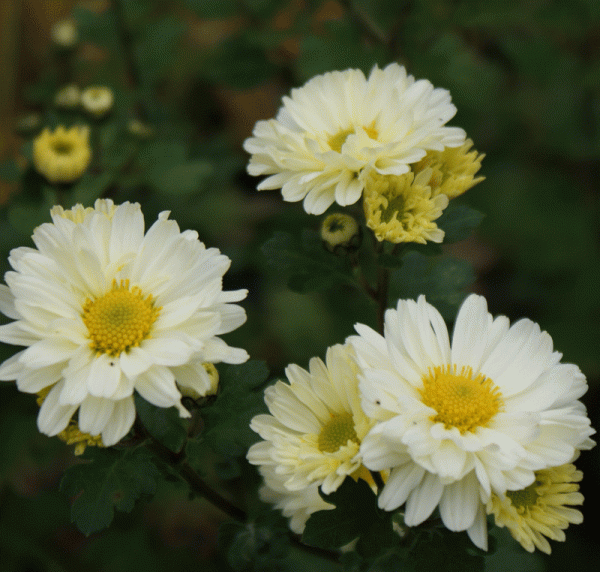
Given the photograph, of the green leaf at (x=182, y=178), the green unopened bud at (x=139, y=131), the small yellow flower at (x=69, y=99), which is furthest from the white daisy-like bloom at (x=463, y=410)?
the small yellow flower at (x=69, y=99)

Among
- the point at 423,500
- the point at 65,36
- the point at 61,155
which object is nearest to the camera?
the point at 423,500

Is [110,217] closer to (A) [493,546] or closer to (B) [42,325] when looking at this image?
(B) [42,325]

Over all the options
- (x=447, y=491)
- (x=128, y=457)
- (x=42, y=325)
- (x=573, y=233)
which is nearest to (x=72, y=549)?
(x=128, y=457)

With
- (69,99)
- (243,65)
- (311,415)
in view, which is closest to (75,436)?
(311,415)

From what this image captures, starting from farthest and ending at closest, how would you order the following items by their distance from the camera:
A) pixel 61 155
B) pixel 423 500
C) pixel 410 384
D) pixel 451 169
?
pixel 61 155
pixel 451 169
pixel 410 384
pixel 423 500

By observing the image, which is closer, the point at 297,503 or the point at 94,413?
the point at 94,413

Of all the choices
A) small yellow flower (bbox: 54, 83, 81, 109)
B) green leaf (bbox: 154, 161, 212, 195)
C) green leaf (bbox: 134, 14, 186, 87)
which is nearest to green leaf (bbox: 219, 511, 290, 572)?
green leaf (bbox: 154, 161, 212, 195)

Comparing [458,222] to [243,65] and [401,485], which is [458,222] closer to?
[401,485]

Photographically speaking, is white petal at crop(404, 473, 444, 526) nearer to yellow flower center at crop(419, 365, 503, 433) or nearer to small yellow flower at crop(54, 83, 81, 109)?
yellow flower center at crop(419, 365, 503, 433)
